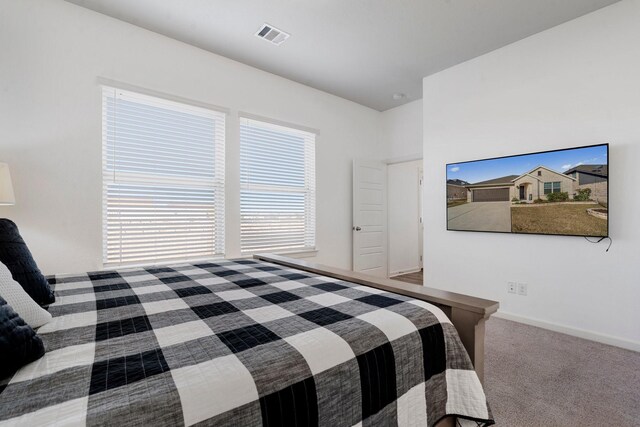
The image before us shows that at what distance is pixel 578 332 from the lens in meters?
2.56

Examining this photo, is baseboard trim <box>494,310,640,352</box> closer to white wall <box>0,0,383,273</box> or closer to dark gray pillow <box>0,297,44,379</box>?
white wall <box>0,0,383,273</box>

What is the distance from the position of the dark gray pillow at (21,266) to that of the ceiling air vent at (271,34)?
239 centimetres

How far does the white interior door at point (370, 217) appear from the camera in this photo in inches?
173

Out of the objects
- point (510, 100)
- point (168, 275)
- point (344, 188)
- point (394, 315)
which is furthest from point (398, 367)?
point (344, 188)

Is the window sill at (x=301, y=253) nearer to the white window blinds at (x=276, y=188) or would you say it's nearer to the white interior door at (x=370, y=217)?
the white window blinds at (x=276, y=188)

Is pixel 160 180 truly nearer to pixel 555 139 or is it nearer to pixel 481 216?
pixel 481 216

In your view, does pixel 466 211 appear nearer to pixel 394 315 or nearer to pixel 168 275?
pixel 394 315

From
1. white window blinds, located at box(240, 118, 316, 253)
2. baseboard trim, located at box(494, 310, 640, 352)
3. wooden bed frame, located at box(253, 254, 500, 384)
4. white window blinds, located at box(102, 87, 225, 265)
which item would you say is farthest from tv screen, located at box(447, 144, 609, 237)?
white window blinds, located at box(102, 87, 225, 265)

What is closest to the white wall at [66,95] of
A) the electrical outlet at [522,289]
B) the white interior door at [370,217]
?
the white interior door at [370,217]

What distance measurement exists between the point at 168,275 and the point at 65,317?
73 cm

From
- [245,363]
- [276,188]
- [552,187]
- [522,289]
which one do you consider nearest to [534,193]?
[552,187]

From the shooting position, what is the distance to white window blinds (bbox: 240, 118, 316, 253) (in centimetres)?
340

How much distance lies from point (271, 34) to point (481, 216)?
9.41ft

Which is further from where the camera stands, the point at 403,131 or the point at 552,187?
the point at 403,131
